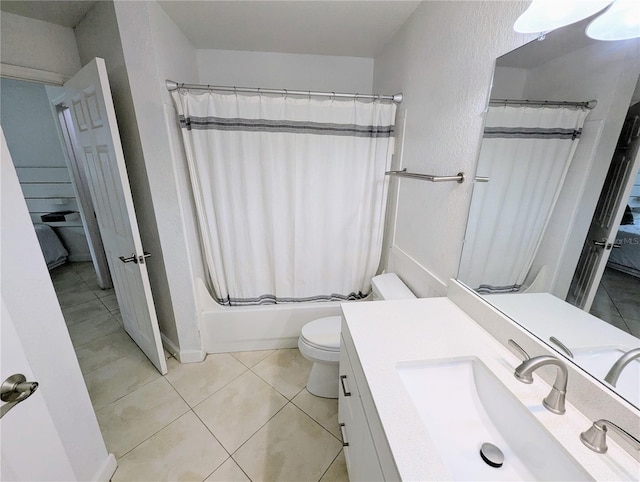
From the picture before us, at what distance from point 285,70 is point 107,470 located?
2688 millimetres

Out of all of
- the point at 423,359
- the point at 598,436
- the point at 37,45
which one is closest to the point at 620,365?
the point at 598,436

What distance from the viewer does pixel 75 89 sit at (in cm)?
146

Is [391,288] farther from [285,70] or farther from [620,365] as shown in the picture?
[285,70]

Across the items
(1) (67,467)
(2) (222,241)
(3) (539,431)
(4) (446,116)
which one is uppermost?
(4) (446,116)

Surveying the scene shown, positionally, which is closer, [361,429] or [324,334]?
[361,429]

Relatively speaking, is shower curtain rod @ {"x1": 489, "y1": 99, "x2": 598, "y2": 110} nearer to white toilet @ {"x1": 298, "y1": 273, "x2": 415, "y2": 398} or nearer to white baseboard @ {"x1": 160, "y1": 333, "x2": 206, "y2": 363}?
white toilet @ {"x1": 298, "y1": 273, "x2": 415, "y2": 398}

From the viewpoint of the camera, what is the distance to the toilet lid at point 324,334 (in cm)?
144

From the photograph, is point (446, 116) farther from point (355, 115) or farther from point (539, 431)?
point (539, 431)

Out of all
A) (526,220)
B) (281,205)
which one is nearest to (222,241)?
(281,205)

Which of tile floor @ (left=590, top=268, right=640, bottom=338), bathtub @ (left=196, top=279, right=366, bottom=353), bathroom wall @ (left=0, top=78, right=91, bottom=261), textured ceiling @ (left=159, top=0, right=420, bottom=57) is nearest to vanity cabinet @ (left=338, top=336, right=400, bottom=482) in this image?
tile floor @ (left=590, top=268, right=640, bottom=338)

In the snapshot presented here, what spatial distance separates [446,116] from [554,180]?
0.57 m

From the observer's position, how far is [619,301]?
2.05ft

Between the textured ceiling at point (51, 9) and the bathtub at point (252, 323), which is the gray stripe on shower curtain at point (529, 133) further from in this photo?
the textured ceiling at point (51, 9)

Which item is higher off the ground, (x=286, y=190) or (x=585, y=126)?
(x=585, y=126)
